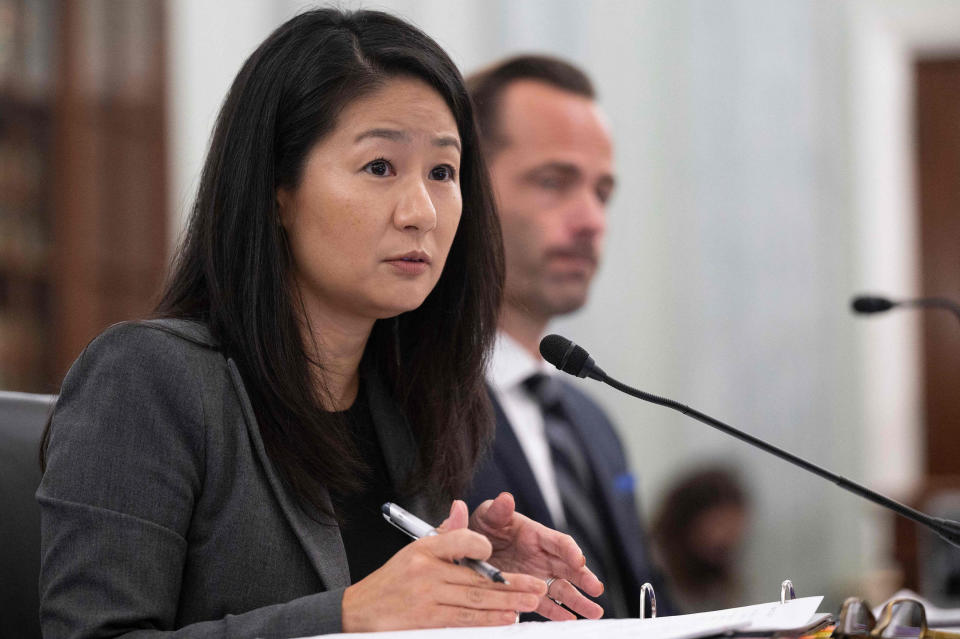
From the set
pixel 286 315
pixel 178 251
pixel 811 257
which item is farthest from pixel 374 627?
pixel 811 257

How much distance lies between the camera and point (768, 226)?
4074mm

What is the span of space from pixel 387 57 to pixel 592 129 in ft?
3.42

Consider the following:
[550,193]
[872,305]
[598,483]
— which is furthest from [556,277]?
[872,305]

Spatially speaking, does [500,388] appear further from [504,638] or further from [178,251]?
[504,638]

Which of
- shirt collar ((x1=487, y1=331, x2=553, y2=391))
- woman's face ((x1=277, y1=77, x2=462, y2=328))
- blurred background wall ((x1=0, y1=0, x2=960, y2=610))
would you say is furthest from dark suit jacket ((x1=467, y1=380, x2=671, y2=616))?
blurred background wall ((x1=0, y1=0, x2=960, y2=610))

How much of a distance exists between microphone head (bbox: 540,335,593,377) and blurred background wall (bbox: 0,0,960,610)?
2706 millimetres

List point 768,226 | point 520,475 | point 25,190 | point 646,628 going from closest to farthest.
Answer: point 646,628 < point 520,475 < point 25,190 < point 768,226

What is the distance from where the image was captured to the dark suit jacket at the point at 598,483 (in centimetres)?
188

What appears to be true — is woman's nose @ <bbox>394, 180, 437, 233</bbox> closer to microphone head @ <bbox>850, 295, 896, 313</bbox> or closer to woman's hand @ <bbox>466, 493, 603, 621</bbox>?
woman's hand @ <bbox>466, 493, 603, 621</bbox>

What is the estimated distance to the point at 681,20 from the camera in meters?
4.18

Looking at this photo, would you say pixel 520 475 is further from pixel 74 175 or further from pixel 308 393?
pixel 74 175

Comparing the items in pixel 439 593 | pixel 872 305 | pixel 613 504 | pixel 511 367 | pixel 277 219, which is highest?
pixel 277 219

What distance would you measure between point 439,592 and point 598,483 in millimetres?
1198

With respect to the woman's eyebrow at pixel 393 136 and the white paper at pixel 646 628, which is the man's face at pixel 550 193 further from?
the white paper at pixel 646 628
